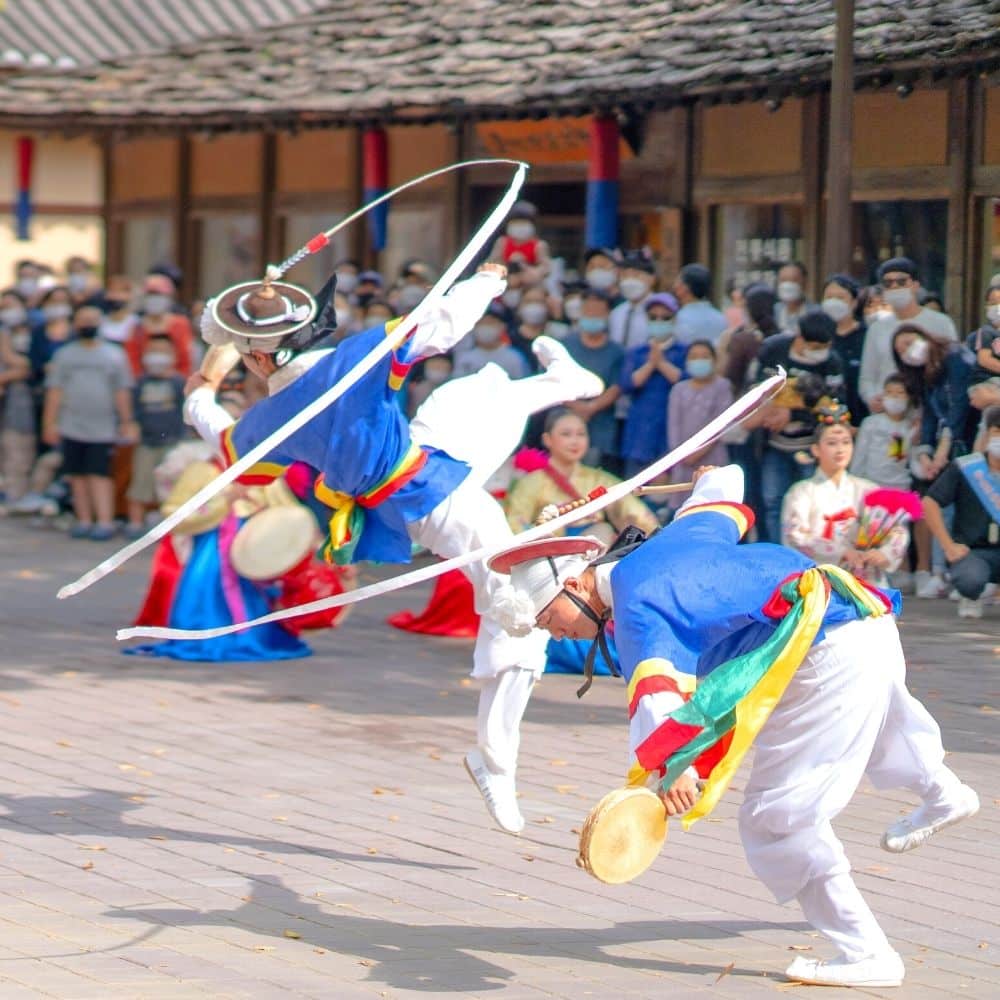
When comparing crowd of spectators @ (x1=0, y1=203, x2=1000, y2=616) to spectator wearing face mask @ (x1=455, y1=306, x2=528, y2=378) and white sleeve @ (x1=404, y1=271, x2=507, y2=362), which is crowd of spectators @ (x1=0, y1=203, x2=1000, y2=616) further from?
white sleeve @ (x1=404, y1=271, x2=507, y2=362)

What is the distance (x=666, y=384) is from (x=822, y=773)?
799 cm

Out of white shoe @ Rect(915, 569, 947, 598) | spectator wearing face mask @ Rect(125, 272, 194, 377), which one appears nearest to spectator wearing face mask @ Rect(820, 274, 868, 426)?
white shoe @ Rect(915, 569, 947, 598)

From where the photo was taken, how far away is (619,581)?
5.07 m

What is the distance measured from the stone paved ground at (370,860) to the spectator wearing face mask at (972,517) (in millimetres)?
1198

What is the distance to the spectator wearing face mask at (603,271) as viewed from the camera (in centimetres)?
1404

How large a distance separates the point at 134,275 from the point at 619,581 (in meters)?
19.0

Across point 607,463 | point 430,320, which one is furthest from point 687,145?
point 430,320

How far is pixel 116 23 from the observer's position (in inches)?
988

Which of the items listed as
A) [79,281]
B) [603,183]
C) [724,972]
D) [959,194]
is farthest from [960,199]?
[724,972]

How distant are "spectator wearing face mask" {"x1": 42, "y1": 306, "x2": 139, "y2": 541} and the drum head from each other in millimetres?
4529

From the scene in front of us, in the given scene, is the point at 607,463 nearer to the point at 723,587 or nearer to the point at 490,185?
the point at 490,185

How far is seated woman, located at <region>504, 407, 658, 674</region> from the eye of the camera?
1030cm

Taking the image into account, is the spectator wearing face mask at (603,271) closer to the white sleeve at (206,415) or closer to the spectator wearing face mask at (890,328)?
the spectator wearing face mask at (890,328)

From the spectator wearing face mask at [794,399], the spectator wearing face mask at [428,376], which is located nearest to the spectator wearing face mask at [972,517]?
the spectator wearing face mask at [794,399]
